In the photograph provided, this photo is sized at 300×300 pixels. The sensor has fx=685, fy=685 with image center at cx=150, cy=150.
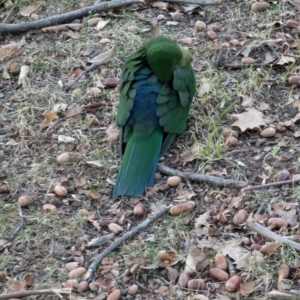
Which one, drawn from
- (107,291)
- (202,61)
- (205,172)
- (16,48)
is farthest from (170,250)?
(16,48)

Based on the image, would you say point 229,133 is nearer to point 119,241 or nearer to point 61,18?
point 119,241

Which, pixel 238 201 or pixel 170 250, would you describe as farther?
pixel 238 201

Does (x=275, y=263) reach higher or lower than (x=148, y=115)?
lower

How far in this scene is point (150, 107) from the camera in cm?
366

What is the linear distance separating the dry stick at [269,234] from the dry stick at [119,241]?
44 centimetres

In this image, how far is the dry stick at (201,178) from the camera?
340 cm

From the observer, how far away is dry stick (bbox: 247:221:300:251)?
2976mm

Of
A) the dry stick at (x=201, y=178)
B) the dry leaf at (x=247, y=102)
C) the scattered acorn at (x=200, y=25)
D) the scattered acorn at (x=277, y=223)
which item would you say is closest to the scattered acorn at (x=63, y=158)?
the dry stick at (x=201, y=178)

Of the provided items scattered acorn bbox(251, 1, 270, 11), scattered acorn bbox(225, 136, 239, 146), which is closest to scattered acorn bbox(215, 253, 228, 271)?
scattered acorn bbox(225, 136, 239, 146)

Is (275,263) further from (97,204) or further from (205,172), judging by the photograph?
(97,204)

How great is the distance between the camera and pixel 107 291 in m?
2.93

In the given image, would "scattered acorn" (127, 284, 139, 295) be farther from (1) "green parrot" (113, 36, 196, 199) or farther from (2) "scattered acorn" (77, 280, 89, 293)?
(1) "green parrot" (113, 36, 196, 199)

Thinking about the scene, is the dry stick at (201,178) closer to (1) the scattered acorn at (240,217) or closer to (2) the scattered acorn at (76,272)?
(1) the scattered acorn at (240,217)

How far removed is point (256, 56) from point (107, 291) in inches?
80.5
